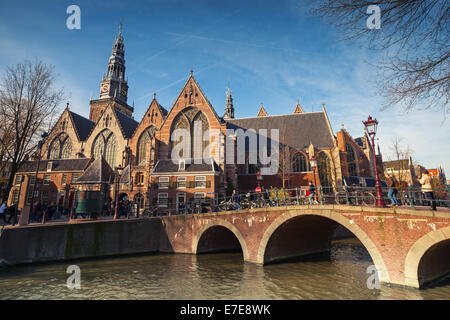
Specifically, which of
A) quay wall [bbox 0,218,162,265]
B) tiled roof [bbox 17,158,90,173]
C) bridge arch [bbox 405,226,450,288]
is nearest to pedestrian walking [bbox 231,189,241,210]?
quay wall [bbox 0,218,162,265]

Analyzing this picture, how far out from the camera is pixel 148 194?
28094 mm

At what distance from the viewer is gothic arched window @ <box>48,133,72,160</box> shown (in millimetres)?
40375

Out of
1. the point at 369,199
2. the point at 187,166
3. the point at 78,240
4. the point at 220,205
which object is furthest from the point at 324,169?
the point at 78,240

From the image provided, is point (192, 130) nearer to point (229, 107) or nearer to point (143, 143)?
point (143, 143)

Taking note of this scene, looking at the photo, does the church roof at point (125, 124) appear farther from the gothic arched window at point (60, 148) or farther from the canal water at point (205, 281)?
the canal water at point (205, 281)

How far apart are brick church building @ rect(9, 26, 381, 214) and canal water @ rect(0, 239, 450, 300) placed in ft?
37.3

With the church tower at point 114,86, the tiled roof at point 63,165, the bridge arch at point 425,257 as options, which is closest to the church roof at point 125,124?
the tiled roof at point 63,165

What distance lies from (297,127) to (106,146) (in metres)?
32.0

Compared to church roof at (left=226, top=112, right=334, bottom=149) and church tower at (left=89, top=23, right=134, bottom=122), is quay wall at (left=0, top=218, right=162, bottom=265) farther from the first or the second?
church tower at (left=89, top=23, right=134, bottom=122)

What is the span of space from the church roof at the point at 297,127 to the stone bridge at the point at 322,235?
67.8 feet

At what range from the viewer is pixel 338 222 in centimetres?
1177
